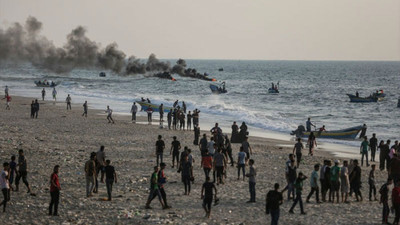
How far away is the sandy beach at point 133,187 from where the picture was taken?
43.9 ft

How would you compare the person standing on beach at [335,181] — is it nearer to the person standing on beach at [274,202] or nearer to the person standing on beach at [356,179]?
the person standing on beach at [356,179]

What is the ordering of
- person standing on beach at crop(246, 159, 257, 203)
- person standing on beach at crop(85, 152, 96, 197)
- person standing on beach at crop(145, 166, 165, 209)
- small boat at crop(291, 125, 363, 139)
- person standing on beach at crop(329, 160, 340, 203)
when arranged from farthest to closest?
1. small boat at crop(291, 125, 363, 139)
2. person standing on beach at crop(329, 160, 340, 203)
3. person standing on beach at crop(246, 159, 257, 203)
4. person standing on beach at crop(85, 152, 96, 197)
5. person standing on beach at crop(145, 166, 165, 209)

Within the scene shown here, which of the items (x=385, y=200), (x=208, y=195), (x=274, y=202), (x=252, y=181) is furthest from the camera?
(x=252, y=181)

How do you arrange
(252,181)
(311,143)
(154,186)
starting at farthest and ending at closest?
(311,143)
(252,181)
(154,186)

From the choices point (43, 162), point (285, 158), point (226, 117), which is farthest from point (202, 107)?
point (43, 162)

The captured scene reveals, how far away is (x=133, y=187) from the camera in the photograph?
16.7 metres

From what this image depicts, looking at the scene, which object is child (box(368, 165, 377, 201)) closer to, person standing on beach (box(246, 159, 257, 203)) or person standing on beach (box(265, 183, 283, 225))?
person standing on beach (box(246, 159, 257, 203))

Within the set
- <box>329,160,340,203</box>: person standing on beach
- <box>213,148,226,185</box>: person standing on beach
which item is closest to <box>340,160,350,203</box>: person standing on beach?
<box>329,160,340,203</box>: person standing on beach

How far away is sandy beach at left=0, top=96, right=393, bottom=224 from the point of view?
43.9ft

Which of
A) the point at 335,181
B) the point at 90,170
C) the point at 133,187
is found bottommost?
the point at 133,187

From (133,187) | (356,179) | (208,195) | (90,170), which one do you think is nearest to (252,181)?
(208,195)

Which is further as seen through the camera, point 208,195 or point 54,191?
point 208,195

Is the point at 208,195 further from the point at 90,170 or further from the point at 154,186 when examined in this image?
the point at 90,170

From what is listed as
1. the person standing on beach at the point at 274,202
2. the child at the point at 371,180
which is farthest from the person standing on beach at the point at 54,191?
the child at the point at 371,180
